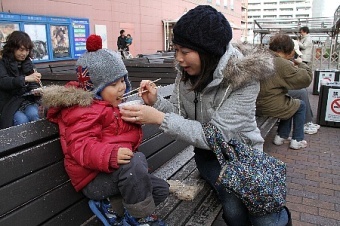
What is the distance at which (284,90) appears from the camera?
4.23 metres

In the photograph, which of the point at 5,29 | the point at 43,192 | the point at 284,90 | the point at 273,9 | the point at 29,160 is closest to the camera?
the point at 29,160

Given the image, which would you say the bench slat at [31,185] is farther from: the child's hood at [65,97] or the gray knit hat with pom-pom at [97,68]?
the gray knit hat with pom-pom at [97,68]

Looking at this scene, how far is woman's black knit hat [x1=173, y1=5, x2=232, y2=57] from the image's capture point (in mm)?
1859

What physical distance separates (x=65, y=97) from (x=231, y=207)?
1.32m

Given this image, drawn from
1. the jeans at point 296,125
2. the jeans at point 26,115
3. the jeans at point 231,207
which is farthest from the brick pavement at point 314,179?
the jeans at point 26,115

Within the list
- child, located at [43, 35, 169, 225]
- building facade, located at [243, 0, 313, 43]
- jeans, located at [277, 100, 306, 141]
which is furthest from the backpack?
building facade, located at [243, 0, 313, 43]

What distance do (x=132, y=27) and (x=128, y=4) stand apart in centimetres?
114

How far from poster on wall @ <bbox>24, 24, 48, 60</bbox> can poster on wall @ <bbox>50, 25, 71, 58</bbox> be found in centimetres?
40

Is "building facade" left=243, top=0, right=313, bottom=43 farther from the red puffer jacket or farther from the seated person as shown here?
the red puffer jacket

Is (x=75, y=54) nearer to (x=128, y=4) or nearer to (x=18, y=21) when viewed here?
(x=18, y=21)

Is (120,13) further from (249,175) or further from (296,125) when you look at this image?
(249,175)

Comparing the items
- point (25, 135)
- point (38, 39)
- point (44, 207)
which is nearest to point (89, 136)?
point (25, 135)

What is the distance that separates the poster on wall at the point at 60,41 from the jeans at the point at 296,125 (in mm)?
8726

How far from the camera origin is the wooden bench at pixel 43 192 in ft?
4.96
